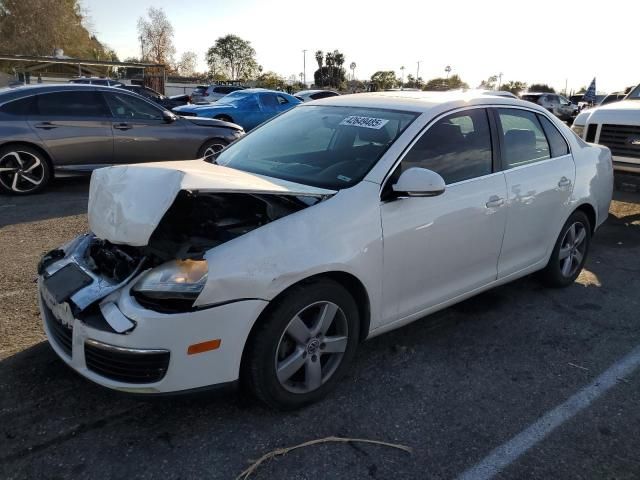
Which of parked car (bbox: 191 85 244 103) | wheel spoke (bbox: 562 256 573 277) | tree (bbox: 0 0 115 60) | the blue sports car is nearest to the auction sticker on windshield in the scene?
wheel spoke (bbox: 562 256 573 277)

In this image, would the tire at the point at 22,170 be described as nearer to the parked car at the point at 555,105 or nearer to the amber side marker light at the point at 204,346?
the amber side marker light at the point at 204,346

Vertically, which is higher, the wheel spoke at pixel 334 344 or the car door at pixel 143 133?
the car door at pixel 143 133

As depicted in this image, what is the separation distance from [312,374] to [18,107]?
673 centimetres

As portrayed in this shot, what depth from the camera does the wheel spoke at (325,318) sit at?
278cm

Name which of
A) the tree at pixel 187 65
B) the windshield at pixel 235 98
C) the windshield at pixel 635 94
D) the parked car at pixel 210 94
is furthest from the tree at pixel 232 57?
the windshield at pixel 635 94

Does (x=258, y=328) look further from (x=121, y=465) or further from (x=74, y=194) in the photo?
(x=74, y=194)

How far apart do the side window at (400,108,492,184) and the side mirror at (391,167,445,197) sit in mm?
206

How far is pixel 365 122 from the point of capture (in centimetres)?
350

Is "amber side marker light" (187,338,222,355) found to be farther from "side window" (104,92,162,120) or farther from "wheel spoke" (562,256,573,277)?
"side window" (104,92,162,120)

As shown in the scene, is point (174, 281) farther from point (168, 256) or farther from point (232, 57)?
point (232, 57)

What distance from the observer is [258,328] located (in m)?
2.55

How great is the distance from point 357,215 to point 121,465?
168 centimetres

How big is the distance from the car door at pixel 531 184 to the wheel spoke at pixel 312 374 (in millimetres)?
1720

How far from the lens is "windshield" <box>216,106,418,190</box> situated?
3.20m
